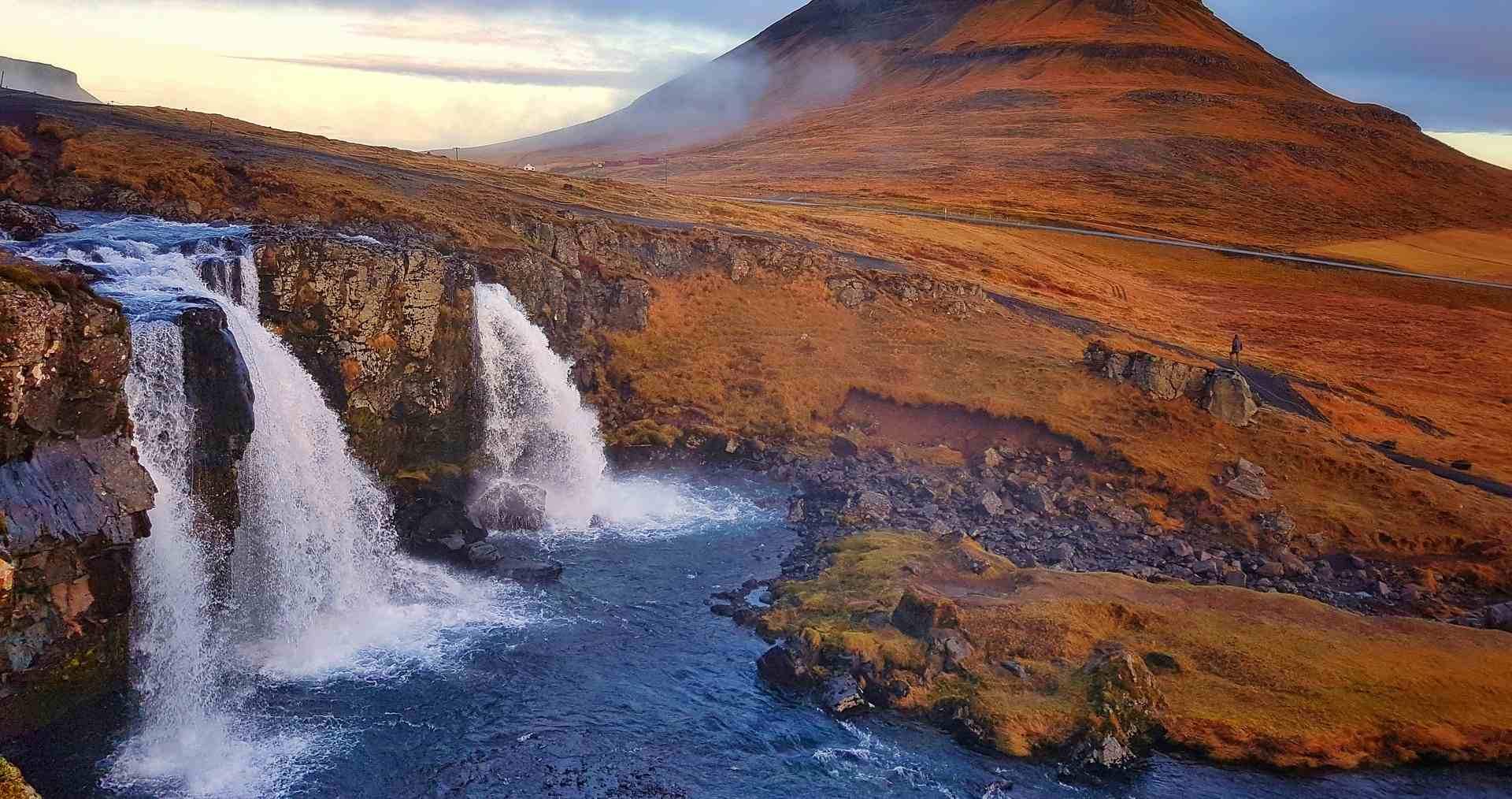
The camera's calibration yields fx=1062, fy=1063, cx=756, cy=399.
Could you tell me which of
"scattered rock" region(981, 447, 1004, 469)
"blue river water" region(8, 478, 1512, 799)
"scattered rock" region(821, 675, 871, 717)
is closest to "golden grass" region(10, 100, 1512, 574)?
"scattered rock" region(981, 447, 1004, 469)

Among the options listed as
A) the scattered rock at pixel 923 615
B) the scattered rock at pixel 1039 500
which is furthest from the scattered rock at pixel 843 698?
the scattered rock at pixel 1039 500

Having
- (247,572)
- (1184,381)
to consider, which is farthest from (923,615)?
(1184,381)

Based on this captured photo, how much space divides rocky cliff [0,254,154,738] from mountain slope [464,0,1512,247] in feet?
295

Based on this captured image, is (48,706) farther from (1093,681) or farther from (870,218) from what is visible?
(870,218)

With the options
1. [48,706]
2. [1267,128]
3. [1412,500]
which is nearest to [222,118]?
[48,706]

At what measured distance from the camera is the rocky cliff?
23.3m

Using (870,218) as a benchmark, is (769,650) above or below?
below

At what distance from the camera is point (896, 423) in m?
49.9

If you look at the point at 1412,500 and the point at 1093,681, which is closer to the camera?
the point at 1093,681

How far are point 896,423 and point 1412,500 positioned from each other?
69.4 feet

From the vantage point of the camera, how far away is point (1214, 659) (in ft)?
95.6

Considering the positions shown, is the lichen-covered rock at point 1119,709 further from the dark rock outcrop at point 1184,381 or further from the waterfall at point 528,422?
the dark rock outcrop at point 1184,381

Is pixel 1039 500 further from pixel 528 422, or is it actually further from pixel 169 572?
pixel 169 572

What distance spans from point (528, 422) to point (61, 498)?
20.8m
